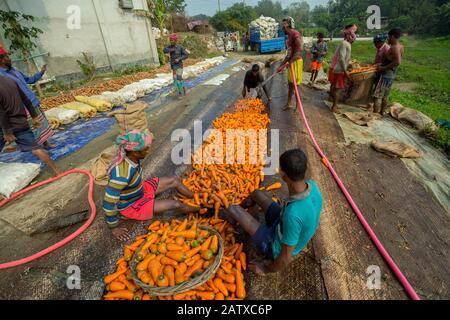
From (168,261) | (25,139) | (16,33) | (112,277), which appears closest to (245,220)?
(168,261)

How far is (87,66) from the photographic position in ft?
37.4

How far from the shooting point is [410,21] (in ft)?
116

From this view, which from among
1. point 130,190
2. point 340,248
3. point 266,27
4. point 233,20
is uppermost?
point 233,20

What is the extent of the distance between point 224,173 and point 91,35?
12652 mm

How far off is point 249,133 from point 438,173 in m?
3.42

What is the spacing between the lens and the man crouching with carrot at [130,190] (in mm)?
2404

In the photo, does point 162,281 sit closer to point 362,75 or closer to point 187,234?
point 187,234

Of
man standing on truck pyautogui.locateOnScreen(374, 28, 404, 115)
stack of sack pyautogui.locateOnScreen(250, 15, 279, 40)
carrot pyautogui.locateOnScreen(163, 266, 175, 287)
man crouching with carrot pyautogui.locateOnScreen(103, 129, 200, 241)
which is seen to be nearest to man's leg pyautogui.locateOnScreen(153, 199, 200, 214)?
man crouching with carrot pyautogui.locateOnScreen(103, 129, 200, 241)

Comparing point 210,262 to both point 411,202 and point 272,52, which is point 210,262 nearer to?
point 411,202

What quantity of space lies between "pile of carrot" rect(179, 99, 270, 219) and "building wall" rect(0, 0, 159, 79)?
9.54 m

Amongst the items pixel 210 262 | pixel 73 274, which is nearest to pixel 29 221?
pixel 73 274

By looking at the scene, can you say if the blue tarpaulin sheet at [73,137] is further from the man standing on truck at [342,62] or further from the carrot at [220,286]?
the man standing on truck at [342,62]

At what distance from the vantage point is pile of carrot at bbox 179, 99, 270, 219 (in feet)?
10.9

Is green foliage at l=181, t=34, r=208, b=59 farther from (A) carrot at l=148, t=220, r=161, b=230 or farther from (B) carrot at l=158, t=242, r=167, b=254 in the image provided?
(B) carrot at l=158, t=242, r=167, b=254
